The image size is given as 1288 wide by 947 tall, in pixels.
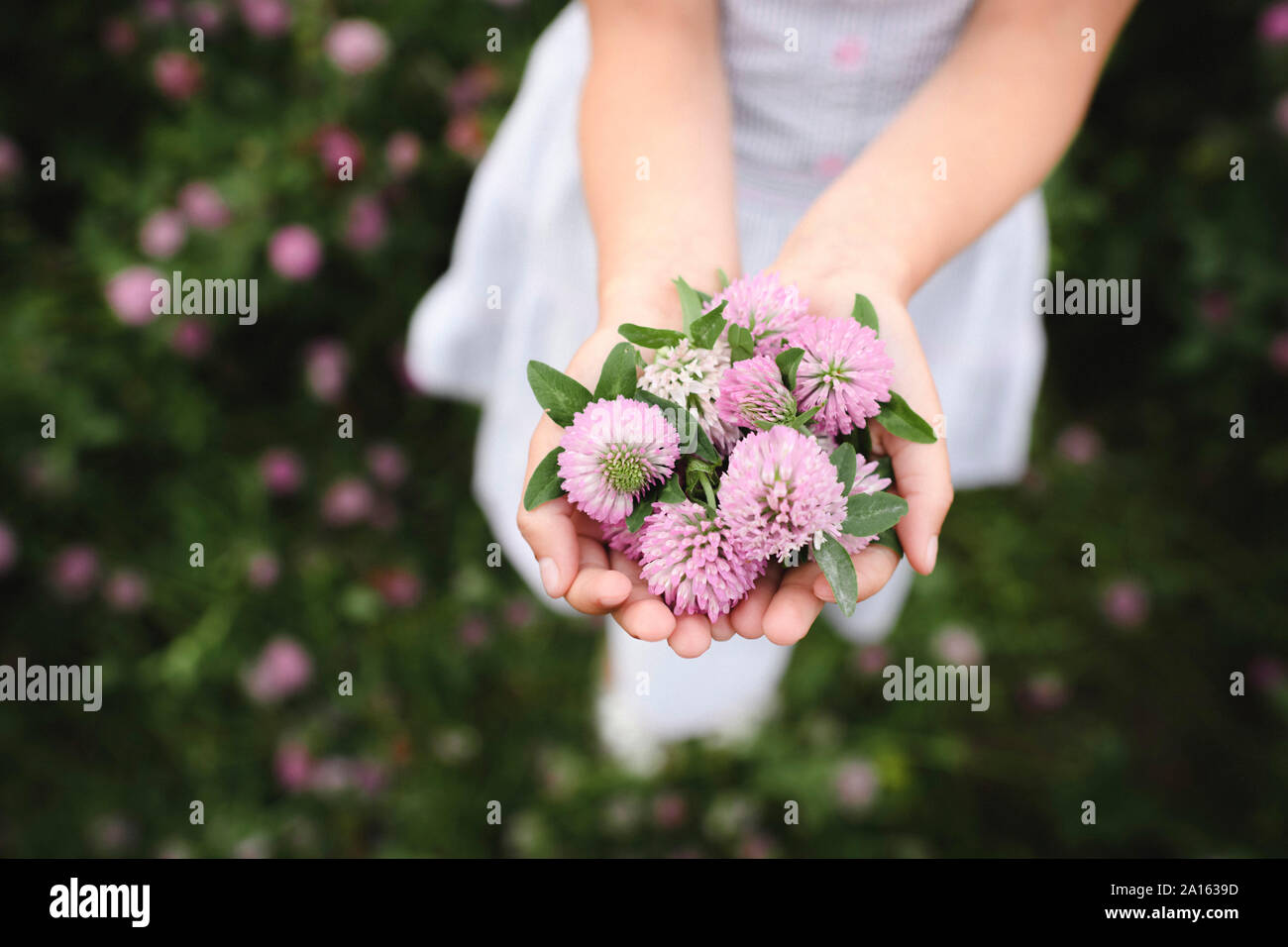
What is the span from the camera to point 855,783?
124cm

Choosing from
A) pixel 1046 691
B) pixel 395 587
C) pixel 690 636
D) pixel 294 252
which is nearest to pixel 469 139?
pixel 294 252

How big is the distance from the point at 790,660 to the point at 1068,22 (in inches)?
36.1

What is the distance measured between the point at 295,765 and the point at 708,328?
0.94 m

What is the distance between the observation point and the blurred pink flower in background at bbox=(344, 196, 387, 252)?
4.06ft

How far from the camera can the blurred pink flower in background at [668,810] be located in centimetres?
124

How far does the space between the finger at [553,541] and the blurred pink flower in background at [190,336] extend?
2.79 ft

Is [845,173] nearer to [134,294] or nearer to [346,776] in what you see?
[134,294]

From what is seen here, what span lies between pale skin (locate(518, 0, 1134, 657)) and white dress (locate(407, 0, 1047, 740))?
46mm

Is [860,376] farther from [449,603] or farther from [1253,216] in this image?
[1253,216]

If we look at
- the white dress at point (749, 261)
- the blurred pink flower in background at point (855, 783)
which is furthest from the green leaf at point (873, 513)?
the blurred pink flower in background at point (855, 783)

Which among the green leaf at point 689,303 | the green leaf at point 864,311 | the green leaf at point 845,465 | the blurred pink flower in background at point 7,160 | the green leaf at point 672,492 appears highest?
the blurred pink flower in background at point 7,160

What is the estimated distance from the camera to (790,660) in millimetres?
1386

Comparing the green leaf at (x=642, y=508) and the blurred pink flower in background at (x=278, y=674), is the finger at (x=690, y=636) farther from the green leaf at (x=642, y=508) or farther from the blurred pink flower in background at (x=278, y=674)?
the blurred pink flower in background at (x=278, y=674)

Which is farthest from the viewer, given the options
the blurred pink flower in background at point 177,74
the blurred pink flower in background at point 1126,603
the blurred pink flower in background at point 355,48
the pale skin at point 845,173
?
the blurred pink flower in background at point 1126,603
